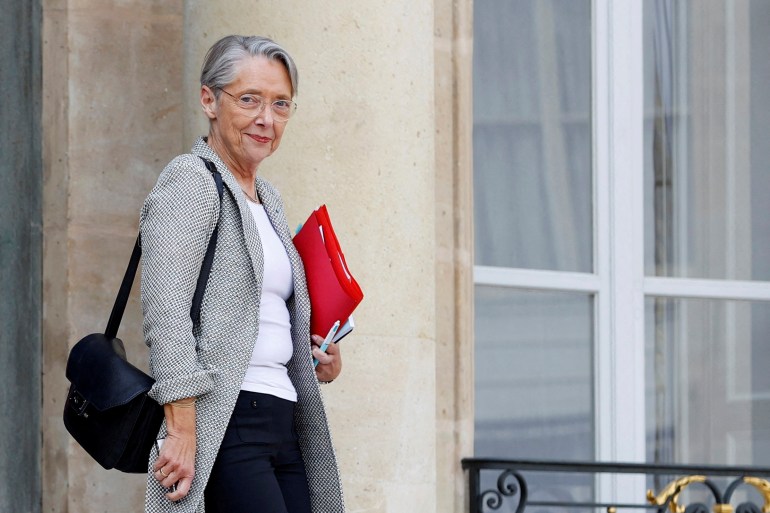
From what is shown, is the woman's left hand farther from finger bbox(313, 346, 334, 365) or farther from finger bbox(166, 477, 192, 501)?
finger bbox(166, 477, 192, 501)

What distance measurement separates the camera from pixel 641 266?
237 inches

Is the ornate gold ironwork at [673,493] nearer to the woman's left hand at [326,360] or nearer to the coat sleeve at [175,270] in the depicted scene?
the woman's left hand at [326,360]

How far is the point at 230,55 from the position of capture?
11.9 feet

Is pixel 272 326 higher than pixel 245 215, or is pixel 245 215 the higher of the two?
pixel 245 215

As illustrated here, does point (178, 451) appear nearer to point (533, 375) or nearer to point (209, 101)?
point (209, 101)

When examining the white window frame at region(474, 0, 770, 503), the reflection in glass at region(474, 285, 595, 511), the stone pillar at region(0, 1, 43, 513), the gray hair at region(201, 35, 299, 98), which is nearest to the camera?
the gray hair at region(201, 35, 299, 98)

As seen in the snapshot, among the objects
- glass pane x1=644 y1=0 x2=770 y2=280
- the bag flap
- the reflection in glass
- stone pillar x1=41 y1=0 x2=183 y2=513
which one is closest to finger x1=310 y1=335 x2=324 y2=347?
the bag flap

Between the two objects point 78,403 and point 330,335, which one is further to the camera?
point 330,335

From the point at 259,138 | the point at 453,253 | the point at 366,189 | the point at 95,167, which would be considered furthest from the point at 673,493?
the point at 259,138

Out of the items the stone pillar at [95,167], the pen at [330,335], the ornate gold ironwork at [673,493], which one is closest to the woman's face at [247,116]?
the pen at [330,335]

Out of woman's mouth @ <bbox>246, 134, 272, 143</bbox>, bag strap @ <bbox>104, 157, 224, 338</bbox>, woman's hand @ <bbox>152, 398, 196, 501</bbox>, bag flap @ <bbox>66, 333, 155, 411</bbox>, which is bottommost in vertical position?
woman's hand @ <bbox>152, 398, 196, 501</bbox>

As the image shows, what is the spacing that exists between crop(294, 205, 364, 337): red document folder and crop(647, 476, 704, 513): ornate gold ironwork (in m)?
2.27

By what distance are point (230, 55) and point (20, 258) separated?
1590 millimetres

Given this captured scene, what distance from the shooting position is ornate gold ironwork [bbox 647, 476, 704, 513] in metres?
5.66
